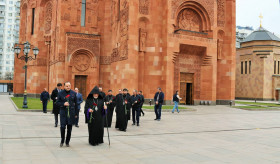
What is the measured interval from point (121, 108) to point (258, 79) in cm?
4313

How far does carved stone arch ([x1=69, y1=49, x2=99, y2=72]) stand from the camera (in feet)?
93.8

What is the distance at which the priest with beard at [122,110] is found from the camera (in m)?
10.1

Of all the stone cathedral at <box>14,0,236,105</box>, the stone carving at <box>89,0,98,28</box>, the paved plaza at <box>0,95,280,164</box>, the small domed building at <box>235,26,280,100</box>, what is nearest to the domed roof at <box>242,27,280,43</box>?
the small domed building at <box>235,26,280,100</box>

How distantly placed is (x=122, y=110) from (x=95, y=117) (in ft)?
9.51

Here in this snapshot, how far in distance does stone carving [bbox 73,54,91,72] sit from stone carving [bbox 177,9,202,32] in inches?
436

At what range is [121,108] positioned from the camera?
1048 centimetres

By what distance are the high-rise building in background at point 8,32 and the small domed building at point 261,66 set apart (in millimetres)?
65744

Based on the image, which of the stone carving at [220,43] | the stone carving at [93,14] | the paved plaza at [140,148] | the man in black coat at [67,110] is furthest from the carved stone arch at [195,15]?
→ the man in black coat at [67,110]

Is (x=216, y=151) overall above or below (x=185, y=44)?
below

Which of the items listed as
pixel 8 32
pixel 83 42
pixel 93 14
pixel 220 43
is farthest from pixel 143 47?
pixel 8 32

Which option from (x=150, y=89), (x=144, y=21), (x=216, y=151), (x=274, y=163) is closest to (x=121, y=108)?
(x=216, y=151)

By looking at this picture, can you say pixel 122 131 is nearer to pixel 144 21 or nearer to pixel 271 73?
pixel 144 21

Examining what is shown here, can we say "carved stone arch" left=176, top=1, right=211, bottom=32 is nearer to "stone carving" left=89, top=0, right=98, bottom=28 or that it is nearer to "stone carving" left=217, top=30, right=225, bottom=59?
"stone carving" left=217, top=30, right=225, bottom=59

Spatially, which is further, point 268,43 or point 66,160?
point 268,43
